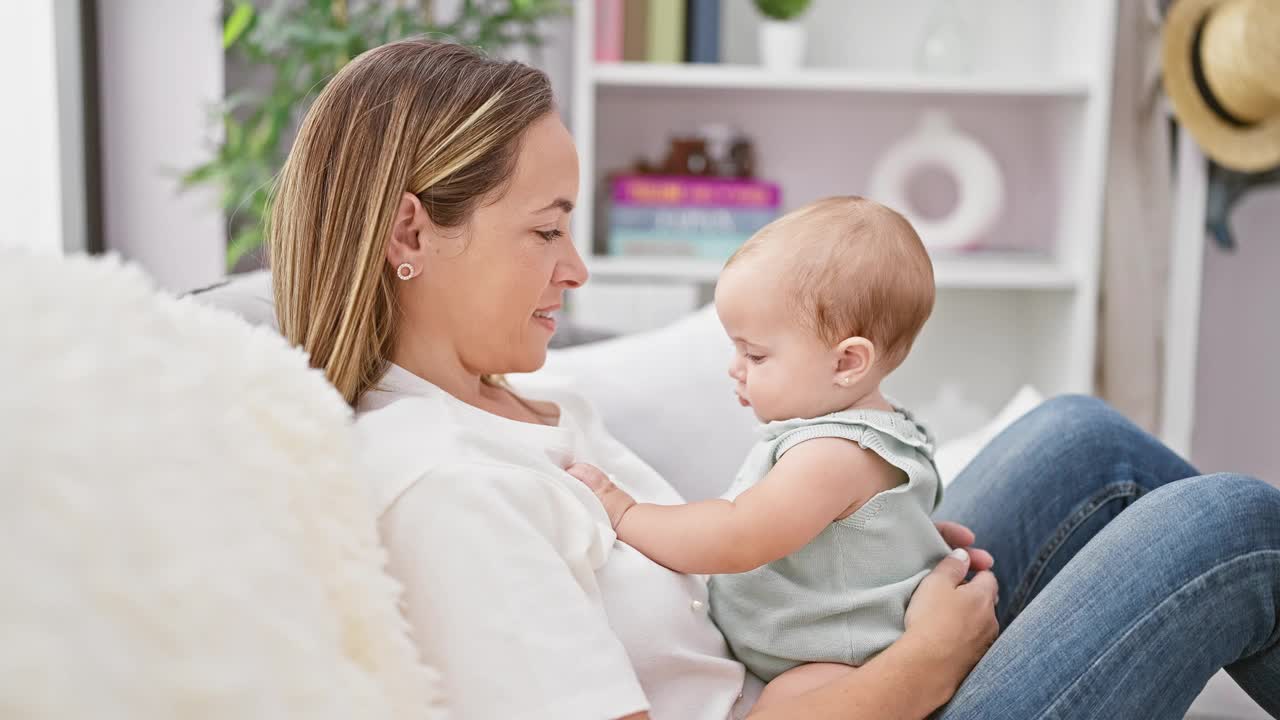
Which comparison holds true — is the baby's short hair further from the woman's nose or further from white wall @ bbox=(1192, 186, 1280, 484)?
white wall @ bbox=(1192, 186, 1280, 484)

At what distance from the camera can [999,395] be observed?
9.61 feet

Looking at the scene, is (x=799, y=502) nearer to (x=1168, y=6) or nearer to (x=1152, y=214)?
(x=1152, y=214)

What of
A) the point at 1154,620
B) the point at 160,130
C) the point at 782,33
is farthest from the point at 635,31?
the point at 1154,620

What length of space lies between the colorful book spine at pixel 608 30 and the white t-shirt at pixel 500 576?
5.61 feet

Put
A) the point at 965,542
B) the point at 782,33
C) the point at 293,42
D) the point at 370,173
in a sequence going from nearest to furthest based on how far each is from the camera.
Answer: the point at 370,173 < the point at 965,542 < the point at 293,42 < the point at 782,33

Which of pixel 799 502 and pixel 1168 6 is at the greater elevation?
pixel 1168 6

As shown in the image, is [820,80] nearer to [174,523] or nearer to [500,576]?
[500,576]

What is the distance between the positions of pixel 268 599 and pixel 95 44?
7.73ft

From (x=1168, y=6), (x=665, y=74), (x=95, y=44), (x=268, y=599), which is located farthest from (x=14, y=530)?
(x=1168, y=6)

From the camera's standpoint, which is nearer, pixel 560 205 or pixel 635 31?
pixel 560 205

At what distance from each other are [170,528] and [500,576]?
267mm

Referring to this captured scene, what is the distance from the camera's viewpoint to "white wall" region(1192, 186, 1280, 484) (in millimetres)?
2914

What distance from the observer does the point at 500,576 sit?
759 millimetres

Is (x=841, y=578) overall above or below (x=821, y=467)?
below
